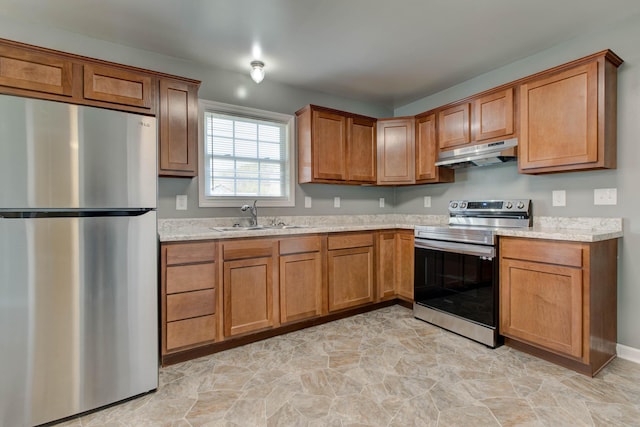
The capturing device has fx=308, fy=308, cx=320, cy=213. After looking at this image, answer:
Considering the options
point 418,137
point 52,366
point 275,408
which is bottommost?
point 275,408

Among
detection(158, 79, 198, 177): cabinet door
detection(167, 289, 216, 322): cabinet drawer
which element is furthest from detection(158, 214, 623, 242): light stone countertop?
detection(158, 79, 198, 177): cabinet door

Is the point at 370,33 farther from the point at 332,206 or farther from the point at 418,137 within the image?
the point at 332,206

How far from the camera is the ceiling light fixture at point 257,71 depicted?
284 centimetres

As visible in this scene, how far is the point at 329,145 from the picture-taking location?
11.4 ft

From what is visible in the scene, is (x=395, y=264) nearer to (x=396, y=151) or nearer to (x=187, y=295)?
(x=396, y=151)

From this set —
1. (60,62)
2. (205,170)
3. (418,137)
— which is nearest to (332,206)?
(418,137)

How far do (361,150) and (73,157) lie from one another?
111 inches

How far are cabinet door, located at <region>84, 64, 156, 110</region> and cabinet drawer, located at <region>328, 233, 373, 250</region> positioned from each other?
1.94 metres

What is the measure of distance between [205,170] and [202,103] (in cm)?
65

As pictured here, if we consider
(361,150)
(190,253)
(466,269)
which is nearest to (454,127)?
(361,150)

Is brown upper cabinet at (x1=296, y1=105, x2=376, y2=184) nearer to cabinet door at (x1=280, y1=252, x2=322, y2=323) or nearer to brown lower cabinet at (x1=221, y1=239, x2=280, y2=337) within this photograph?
cabinet door at (x1=280, y1=252, x2=322, y2=323)

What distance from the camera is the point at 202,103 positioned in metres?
3.00

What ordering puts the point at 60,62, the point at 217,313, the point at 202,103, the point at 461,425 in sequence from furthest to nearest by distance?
the point at 202,103 → the point at 217,313 → the point at 60,62 → the point at 461,425

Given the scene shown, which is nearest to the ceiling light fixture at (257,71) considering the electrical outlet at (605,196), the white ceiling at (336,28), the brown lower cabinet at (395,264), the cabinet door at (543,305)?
the white ceiling at (336,28)
